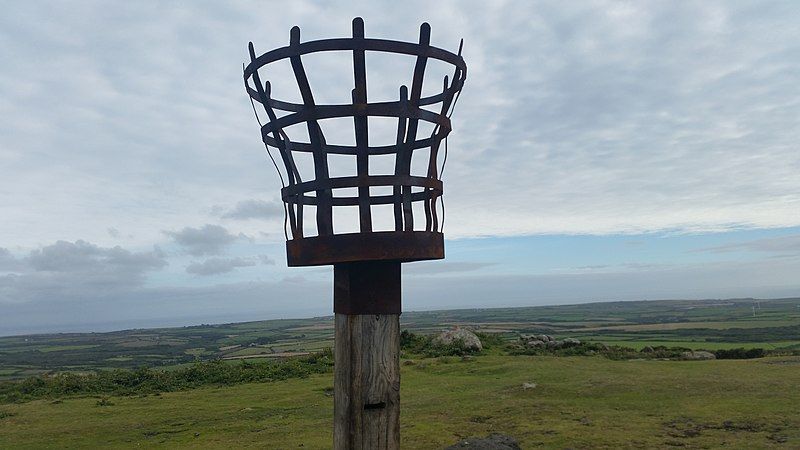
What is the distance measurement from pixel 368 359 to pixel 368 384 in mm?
158

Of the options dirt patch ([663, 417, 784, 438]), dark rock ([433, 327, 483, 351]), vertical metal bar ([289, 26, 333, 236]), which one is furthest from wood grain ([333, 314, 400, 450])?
dark rock ([433, 327, 483, 351])

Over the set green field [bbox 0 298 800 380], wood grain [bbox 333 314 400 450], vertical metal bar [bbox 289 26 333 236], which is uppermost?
vertical metal bar [bbox 289 26 333 236]

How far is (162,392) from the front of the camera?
16141mm

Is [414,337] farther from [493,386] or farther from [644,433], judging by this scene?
[644,433]

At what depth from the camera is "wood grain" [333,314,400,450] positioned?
3.59 meters

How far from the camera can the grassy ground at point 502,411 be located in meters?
9.79

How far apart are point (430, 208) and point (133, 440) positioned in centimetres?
1001

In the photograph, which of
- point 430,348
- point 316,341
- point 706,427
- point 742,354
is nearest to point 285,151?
point 706,427

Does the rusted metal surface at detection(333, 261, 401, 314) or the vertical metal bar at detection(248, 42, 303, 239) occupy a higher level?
the vertical metal bar at detection(248, 42, 303, 239)

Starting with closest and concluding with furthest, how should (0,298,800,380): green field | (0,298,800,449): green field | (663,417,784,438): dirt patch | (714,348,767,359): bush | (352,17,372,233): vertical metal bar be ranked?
(352,17,372,233): vertical metal bar → (663,417,784,438): dirt patch → (0,298,800,449): green field → (714,348,767,359): bush → (0,298,800,380): green field

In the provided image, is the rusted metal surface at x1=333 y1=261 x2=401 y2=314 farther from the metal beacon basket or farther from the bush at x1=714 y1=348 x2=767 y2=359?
the bush at x1=714 y1=348 x2=767 y2=359

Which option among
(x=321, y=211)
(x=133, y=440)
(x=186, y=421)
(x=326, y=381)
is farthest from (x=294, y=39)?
(x=326, y=381)

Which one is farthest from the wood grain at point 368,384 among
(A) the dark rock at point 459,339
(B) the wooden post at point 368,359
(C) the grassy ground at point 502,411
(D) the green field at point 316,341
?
(D) the green field at point 316,341

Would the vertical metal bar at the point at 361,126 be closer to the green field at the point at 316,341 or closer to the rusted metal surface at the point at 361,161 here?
the rusted metal surface at the point at 361,161
